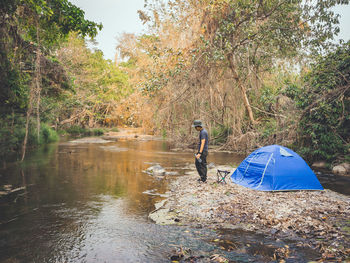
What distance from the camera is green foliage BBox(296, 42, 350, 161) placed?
12.3 m

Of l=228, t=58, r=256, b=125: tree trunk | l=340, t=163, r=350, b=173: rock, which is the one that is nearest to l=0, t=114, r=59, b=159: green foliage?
l=228, t=58, r=256, b=125: tree trunk

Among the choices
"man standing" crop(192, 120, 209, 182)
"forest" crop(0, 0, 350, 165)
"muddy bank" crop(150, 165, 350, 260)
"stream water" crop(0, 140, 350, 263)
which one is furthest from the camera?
"forest" crop(0, 0, 350, 165)

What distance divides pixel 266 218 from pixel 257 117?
1327 cm

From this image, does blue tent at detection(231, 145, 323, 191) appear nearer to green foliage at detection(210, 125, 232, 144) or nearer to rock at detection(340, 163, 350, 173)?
rock at detection(340, 163, 350, 173)

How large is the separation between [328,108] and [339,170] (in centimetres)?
284

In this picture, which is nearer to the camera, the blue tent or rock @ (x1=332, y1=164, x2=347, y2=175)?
the blue tent

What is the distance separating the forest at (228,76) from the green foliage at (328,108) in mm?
47

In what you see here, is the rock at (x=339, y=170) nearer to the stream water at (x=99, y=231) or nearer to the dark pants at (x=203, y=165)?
the stream water at (x=99, y=231)

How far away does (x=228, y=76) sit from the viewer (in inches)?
669

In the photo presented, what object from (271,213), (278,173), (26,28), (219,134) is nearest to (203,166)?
(278,173)

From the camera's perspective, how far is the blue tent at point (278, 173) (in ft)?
26.1

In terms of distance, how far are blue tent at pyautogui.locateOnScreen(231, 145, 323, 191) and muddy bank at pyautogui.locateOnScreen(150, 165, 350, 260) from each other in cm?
30

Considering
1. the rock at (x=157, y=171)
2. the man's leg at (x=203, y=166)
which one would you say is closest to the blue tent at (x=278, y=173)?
the man's leg at (x=203, y=166)

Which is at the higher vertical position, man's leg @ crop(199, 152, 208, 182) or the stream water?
man's leg @ crop(199, 152, 208, 182)
